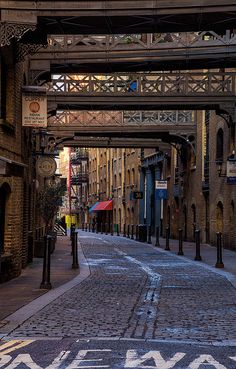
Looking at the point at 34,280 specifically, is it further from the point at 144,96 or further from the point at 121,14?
the point at 144,96

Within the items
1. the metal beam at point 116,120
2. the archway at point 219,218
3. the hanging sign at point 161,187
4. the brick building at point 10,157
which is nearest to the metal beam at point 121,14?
the brick building at point 10,157

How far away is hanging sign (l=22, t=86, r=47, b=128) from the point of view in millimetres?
15531

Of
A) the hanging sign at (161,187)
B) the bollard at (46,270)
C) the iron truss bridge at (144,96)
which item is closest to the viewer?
the bollard at (46,270)

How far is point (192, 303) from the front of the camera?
11344mm

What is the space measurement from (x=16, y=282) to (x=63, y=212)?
3646 inches

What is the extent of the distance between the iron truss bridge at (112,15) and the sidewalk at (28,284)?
4.71m

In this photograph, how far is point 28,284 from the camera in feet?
46.1

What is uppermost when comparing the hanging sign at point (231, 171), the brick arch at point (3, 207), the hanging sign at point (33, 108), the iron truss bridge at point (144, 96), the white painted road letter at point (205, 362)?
the iron truss bridge at point (144, 96)

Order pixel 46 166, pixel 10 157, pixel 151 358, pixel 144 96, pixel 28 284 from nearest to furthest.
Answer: pixel 151 358 → pixel 28 284 → pixel 10 157 → pixel 46 166 → pixel 144 96

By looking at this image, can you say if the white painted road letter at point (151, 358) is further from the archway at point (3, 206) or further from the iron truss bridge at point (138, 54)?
the iron truss bridge at point (138, 54)

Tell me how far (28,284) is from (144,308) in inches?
163

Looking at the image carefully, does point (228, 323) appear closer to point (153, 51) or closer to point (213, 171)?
point (153, 51)

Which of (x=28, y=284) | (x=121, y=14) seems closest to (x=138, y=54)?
(x=121, y=14)

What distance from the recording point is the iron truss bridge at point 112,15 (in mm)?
11711
